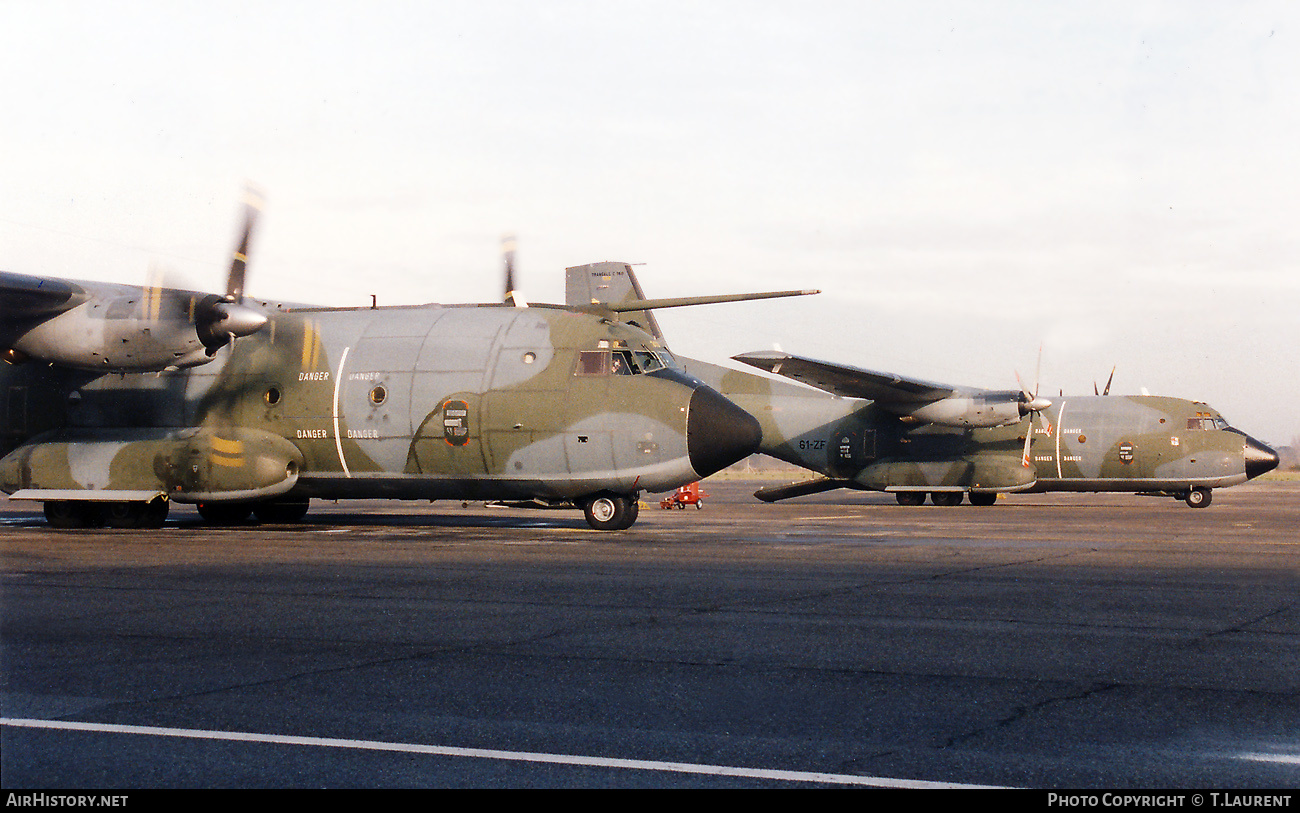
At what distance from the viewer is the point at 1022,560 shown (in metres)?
15.5

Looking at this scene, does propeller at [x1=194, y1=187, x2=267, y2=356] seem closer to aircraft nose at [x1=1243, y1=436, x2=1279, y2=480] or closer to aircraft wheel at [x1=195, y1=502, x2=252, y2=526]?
aircraft wheel at [x1=195, y1=502, x2=252, y2=526]

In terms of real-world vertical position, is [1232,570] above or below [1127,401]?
below

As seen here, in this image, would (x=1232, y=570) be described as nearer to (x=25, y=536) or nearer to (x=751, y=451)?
(x=751, y=451)

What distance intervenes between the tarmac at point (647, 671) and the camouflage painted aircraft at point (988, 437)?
67.0ft

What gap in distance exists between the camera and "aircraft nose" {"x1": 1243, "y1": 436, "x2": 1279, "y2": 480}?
37219 millimetres

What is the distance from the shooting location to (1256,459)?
37344mm

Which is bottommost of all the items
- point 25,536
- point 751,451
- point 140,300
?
point 25,536

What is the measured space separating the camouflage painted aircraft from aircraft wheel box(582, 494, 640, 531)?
1379cm

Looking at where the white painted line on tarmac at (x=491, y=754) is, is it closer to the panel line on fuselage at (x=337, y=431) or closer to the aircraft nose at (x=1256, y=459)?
the panel line on fuselage at (x=337, y=431)

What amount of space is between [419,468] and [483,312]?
350 centimetres

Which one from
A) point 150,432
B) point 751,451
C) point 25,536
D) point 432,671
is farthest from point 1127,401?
point 432,671

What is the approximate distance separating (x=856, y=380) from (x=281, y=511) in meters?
18.4

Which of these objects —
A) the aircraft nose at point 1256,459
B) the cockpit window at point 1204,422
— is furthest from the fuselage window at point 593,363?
the aircraft nose at point 1256,459

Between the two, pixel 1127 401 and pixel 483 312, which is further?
pixel 1127 401
